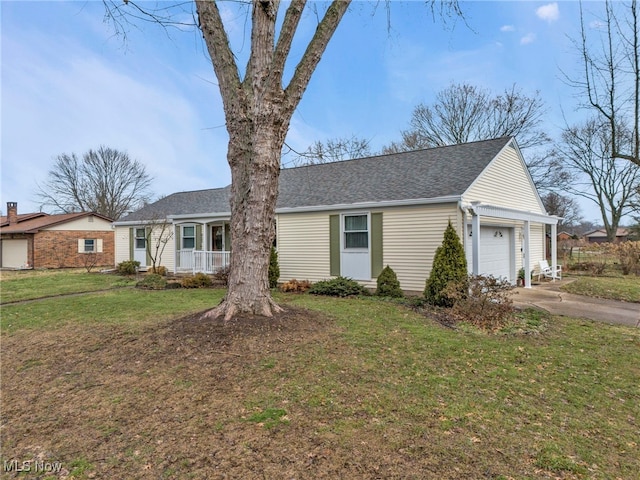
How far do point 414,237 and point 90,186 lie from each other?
3838 cm

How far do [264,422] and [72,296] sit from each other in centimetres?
1002

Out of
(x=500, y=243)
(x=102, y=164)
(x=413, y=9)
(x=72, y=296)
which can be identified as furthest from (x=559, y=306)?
(x=102, y=164)

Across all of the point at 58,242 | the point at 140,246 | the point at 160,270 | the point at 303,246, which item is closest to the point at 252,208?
the point at 303,246

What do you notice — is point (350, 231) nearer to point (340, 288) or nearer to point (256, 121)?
point (340, 288)

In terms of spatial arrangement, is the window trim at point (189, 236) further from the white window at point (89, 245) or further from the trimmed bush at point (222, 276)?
the white window at point (89, 245)

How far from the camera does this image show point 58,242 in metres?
22.8

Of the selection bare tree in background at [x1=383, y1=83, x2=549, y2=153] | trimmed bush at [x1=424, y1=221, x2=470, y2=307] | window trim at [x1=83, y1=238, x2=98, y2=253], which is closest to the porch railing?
trimmed bush at [x1=424, y1=221, x2=470, y2=307]

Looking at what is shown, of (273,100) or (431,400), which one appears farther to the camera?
(273,100)

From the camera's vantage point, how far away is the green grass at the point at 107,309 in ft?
22.5

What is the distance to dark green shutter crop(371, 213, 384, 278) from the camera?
10.7m

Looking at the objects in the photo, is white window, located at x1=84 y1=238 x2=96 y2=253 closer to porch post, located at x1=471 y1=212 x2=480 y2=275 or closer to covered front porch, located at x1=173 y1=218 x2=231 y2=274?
covered front porch, located at x1=173 y1=218 x2=231 y2=274

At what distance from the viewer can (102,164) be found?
3741 cm

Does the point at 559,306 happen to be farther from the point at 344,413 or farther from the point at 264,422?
the point at 264,422

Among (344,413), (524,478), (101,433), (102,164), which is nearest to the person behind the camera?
(524,478)
